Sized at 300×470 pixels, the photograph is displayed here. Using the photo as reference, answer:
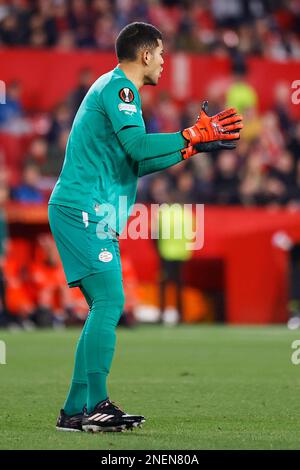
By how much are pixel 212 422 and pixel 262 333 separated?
8.33 m

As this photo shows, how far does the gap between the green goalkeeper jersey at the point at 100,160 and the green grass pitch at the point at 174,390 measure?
1.19 metres

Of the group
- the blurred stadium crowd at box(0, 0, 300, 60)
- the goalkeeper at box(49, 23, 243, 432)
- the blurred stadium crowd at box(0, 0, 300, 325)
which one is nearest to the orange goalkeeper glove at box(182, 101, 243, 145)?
the goalkeeper at box(49, 23, 243, 432)

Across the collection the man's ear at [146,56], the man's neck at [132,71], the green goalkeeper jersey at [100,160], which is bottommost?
the green goalkeeper jersey at [100,160]

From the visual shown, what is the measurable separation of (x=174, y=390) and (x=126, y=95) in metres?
2.80

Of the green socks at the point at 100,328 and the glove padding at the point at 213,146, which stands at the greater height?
the glove padding at the point at 213,146

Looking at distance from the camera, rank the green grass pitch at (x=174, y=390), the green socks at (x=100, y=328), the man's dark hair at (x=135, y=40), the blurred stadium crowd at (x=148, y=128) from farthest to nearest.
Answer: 1. the blurred stadium crowd at (x=148, y=128)
2. the man's dark hair at (x=135, y=40)
3. the green socks at (x=100, y=328)
4. the green grass pitch at (x=174, y=390)

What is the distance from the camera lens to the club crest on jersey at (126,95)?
241 inches

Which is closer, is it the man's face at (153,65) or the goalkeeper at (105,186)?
the goalkeeper at (105,186)

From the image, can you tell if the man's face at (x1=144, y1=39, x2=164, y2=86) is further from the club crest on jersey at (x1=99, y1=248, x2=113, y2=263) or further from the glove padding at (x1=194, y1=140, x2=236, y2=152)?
the club crest on jersey at (x1=99, y1=248, x2=113, y2=263)

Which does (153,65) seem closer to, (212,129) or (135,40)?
(135,40)

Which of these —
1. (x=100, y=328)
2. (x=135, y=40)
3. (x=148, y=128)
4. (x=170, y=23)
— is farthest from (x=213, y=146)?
(x=170, y=23)

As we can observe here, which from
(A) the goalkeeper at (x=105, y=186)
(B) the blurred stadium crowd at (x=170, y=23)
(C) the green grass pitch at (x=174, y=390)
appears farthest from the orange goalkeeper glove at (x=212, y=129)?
(B) the blurred stadium crowd at (x=170, y=23)

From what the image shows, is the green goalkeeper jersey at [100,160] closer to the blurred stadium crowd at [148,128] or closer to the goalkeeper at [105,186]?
the goalkeeper at [105,186]

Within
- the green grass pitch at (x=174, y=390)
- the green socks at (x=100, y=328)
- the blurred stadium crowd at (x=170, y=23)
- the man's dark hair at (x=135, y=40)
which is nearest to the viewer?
the green grass pitch at (x=174, y=390)
